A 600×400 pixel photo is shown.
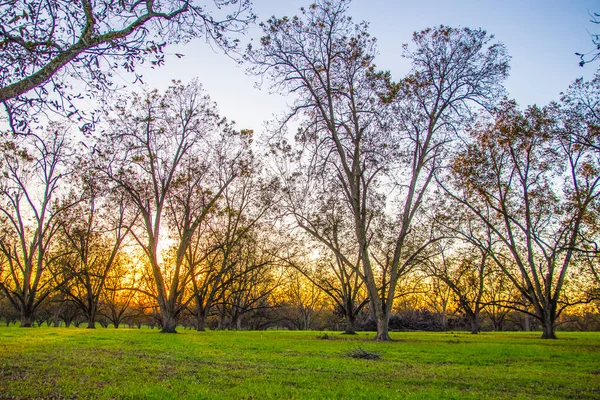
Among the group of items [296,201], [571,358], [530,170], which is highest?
[530,170]

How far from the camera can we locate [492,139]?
88.3 feet

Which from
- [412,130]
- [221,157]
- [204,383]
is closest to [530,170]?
[412,130]

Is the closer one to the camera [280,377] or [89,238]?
[280,377]

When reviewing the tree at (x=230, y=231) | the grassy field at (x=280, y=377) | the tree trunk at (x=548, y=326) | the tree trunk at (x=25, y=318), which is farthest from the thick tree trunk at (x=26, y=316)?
the tree trunk at (x=548, y=326)

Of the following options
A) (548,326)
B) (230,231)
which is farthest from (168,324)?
(548,326)

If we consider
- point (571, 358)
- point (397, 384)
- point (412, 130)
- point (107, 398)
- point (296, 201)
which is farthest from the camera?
point (296, 201)

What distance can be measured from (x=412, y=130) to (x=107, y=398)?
68.7 ft

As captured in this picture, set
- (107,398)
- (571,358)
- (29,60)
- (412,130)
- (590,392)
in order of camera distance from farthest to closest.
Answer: (412,130) < (571,358) < (590,392) < (29,60) < (107,398)

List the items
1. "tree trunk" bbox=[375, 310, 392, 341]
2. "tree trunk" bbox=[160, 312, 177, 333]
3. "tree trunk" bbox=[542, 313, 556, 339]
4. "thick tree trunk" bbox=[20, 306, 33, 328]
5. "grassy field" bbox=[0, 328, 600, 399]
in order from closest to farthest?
"grassy field" bbox=[0, 328, 600, 399] < "tree trunk" bbox=[375, 310, 392, 341] < "tree trunk" bbox=[160, 312, 177, 333] < "tree trunk" bbox=[542, 313, 556, 339] < "thick tree trunk" bbox=[20, 306, 33, 328]

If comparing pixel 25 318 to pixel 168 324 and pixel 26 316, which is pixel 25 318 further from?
pixel 168 324

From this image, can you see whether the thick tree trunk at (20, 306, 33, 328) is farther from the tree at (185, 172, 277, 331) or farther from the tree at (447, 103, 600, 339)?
the tree at (447, 103, 600, 339)

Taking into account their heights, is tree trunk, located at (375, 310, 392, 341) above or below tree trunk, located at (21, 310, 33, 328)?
above

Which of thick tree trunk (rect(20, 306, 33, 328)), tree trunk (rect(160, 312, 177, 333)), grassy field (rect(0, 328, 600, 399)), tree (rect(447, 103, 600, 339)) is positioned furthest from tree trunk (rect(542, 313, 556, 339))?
thick tree trunk (rect(20, 306, 33, 328))

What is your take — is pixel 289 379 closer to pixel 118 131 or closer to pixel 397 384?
pixel 397 384
